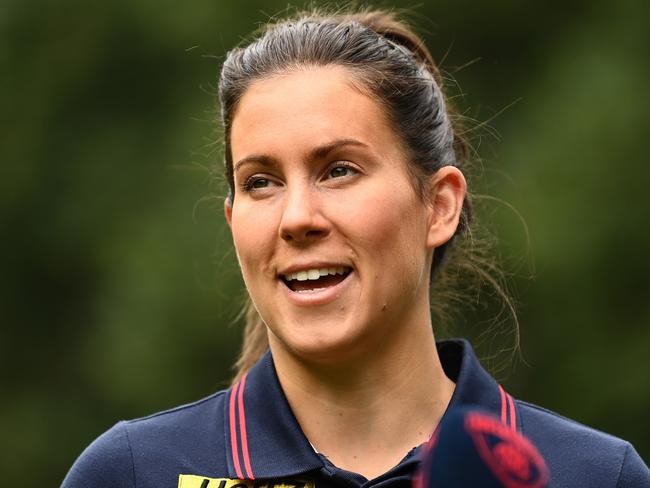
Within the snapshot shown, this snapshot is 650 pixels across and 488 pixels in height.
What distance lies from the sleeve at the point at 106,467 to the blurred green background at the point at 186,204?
5036mm

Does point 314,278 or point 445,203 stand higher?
point 445,203

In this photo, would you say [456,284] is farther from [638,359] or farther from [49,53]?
[49,53]

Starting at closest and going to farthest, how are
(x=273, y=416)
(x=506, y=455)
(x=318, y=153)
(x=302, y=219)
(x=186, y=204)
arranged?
(x=506, y=455)
(x=302, y=219)
(x=318, y=153)
(x=273, y=416)
(x=186, y=204)

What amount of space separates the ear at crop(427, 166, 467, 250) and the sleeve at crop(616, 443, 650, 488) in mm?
684

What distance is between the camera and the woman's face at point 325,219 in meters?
3.50

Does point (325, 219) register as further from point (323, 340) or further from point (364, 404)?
point (364, 404)

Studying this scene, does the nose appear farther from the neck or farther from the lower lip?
the neck

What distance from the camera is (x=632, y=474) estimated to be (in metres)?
3.65

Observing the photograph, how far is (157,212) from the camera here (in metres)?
10.8

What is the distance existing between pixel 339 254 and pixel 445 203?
1.56 ft

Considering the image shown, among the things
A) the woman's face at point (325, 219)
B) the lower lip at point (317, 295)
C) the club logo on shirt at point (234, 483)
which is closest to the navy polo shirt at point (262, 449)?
the club logo on shirt at point (234, 483)

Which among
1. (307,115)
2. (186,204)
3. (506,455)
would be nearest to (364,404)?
(307,115)

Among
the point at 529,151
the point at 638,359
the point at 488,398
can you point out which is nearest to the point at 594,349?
the point at 638,359

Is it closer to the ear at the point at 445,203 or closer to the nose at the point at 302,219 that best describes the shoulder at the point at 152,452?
the nose at the point at 302,219
